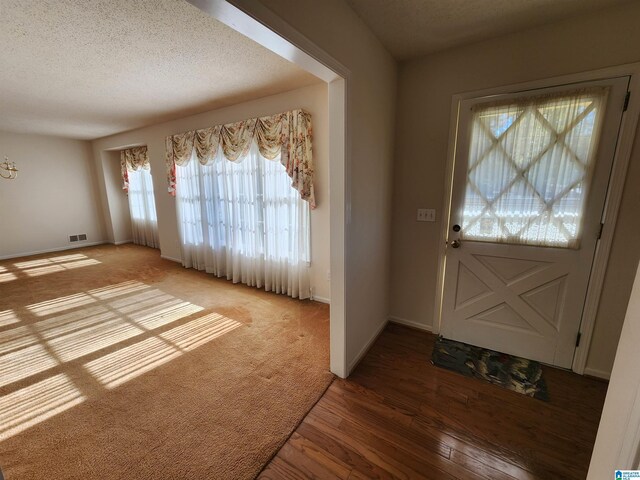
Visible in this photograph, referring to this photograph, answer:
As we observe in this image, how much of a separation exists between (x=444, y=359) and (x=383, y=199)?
1445 millimetres

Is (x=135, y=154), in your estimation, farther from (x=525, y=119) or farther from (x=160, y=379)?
(x=525, y=119)

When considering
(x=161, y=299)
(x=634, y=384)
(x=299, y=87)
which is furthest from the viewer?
(x=161, y=299)

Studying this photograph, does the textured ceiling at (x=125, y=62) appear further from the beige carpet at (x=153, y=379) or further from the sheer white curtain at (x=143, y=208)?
the beige carpet at (x=153, y=379)

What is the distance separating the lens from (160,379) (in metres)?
1.95

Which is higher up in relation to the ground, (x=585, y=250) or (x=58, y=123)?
(x=58, y=123)

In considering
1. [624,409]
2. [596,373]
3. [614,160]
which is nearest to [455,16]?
[614,160]

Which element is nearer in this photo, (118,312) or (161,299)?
(118,312)

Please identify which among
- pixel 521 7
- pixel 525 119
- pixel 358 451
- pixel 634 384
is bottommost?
pixel 358 451

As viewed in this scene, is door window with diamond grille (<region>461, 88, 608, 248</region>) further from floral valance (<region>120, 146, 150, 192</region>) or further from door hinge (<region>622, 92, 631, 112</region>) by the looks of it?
floral valance (<region>120, 146, 150, 192</region>)

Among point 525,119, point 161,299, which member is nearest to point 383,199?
point 525,119

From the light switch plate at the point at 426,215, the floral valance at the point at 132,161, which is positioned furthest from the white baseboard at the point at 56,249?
the light switch plate at the point at 426,215

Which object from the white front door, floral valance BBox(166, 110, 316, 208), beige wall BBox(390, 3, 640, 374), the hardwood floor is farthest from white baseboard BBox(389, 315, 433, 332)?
floral valance BBox(166, 110, 316, 208)

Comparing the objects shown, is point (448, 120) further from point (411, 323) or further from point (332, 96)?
point (411, 323)

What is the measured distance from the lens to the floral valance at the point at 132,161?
5.45m
